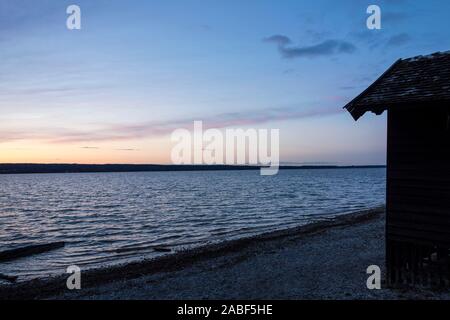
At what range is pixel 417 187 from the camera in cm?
1098

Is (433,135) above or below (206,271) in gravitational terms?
above

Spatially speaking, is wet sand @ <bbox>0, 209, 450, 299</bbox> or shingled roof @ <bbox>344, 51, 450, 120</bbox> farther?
wet sand @ <bbox>0, 209, 450, 299</bbox>

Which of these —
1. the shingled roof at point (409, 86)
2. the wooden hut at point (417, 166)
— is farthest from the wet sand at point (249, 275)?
the shingled roof at point (409, 86)

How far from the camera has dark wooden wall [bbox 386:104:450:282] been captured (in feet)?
34.5

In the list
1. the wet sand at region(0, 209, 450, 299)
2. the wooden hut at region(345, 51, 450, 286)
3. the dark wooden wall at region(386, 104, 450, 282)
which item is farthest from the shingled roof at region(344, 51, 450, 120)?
the wet sand at region(0, 209, 450, 299)

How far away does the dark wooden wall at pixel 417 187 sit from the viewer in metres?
10.5

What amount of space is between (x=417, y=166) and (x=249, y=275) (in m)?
8.11

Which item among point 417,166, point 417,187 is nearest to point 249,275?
point 417,187

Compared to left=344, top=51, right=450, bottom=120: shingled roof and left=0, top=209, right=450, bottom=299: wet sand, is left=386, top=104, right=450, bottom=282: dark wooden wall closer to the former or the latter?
left=344, top=51, right=450, bottom=120: shingled roof

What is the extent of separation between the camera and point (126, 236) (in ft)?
106

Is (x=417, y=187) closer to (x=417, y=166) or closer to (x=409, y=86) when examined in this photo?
(x=417, y=166)

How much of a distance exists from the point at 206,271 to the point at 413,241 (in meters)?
9.53
